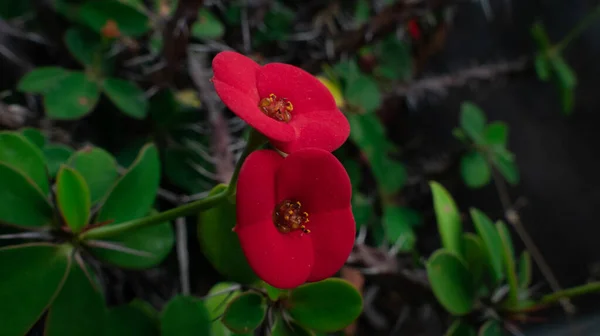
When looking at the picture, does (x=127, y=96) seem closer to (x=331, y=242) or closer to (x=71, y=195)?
(x=71, y=195)

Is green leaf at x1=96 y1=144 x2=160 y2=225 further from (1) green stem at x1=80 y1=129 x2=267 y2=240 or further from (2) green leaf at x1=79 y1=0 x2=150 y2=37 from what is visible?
(2) green leaf at x1=79 y1=0 x2=150 y2=37

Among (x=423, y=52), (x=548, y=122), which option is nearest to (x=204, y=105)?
(x=423, y=52)

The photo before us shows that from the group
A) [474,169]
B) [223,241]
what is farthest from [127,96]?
[474,169]

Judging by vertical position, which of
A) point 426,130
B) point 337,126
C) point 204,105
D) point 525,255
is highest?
point 337,126

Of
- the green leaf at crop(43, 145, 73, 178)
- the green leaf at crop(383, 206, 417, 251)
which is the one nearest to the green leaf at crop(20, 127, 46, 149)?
the green leaf at crop(43, 145, 73, 178)

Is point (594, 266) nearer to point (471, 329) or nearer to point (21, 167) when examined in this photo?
point (471, 329)
